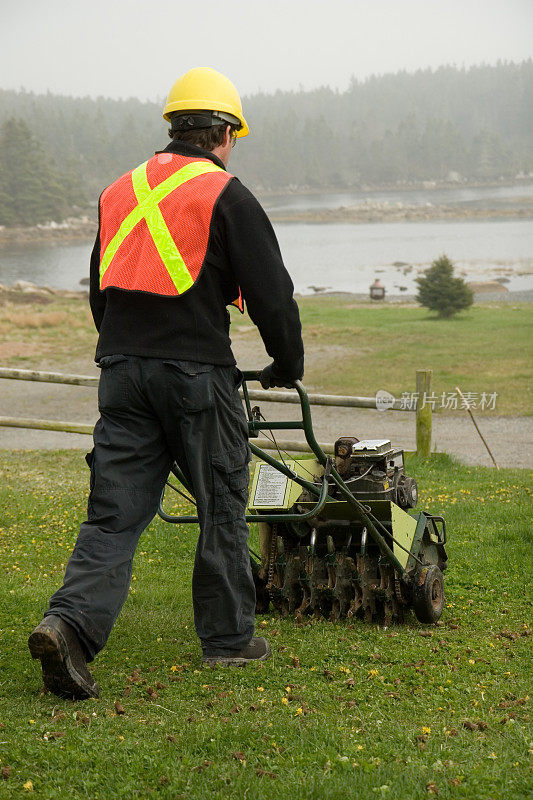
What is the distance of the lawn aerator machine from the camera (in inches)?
186

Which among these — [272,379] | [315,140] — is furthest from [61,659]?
[315,140]

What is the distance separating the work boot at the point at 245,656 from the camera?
394cm

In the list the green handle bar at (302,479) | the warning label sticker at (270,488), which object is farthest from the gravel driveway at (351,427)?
the green handle bar at (302,479)

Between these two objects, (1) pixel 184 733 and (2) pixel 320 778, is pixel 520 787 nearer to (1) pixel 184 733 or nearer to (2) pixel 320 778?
(2) pixel 320 778

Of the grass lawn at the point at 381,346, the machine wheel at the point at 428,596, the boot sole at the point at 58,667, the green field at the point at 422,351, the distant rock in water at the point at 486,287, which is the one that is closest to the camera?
the boot sole at the point at 58,667

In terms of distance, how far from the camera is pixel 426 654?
4367 mm

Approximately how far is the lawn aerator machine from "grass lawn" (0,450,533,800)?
0.15 meters

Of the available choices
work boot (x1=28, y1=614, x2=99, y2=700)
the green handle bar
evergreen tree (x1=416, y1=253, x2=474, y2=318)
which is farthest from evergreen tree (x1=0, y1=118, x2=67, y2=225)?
work boot (x1=28, y1=614, x2=99, y2=700)

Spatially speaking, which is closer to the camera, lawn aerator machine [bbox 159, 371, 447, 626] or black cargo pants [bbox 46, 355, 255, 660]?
black cargo pants [bbox 46, 355, 255, 660]

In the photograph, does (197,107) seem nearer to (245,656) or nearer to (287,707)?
(245,656)

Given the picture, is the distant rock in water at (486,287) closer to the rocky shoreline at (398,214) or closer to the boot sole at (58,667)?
the boot sole at (58,667)

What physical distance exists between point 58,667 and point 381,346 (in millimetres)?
24394

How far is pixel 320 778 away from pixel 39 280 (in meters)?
62.2

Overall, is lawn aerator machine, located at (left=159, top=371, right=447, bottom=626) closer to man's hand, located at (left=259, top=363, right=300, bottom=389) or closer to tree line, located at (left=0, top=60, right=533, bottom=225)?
man's hand, located at (left=259, top=363, right=300, bottom=389)
